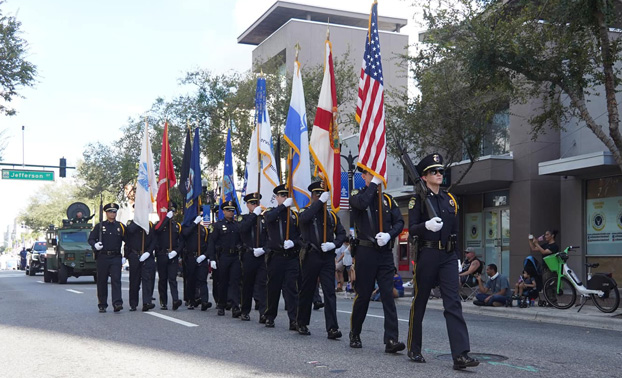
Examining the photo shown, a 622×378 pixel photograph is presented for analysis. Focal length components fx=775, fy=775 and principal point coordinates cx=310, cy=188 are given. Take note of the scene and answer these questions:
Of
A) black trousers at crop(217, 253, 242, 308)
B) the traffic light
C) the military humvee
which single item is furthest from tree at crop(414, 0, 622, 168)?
the traffic light

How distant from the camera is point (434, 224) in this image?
24.7 ft

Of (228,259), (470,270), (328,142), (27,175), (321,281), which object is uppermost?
(27,175)

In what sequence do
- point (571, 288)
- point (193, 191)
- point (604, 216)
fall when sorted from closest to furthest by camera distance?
point (193, 191) < point (571, 288) < point (604, 216)

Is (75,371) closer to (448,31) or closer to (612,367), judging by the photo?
(612,367)

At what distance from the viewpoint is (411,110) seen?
22766mm

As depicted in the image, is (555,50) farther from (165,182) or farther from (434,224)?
(434,224)

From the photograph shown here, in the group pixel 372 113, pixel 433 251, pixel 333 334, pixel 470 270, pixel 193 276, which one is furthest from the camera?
pixel 470 270

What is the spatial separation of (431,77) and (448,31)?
2.29m

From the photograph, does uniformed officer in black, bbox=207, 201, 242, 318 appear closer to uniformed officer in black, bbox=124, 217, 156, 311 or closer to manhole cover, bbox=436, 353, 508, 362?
uniformed officer in black, bbox=124, 217, 156, 311

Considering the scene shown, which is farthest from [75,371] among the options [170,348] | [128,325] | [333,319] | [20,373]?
[128,325]

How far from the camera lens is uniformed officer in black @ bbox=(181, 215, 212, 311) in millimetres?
15109

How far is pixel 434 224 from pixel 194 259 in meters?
8.56

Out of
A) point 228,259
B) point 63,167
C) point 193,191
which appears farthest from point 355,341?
point 63,167

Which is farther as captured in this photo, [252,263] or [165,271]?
[165,271]
